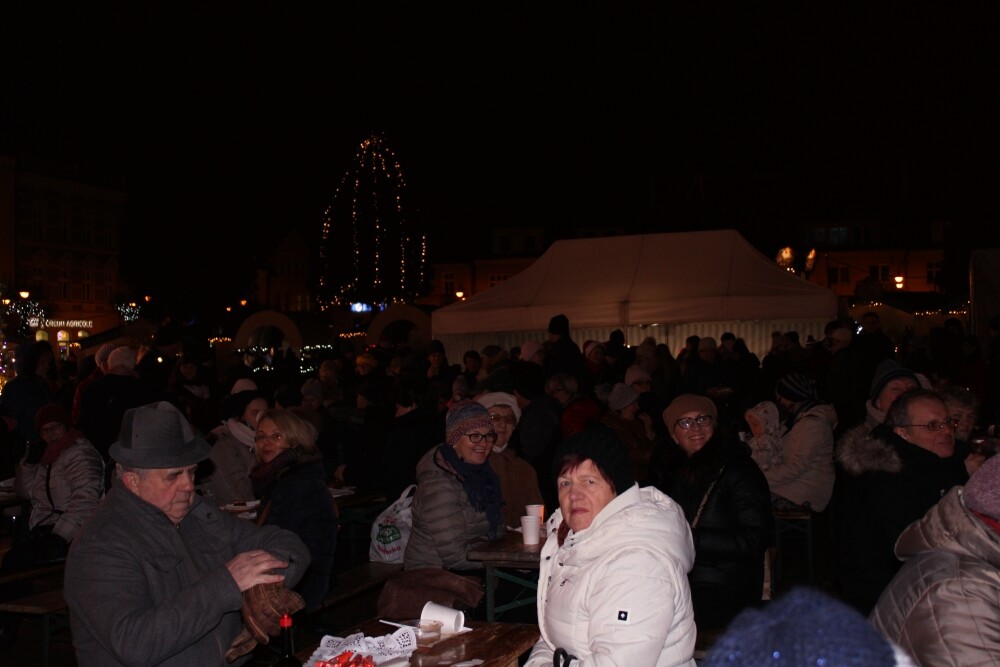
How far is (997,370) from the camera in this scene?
1034 cm

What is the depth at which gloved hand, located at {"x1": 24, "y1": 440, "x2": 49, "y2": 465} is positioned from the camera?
7.38 meters

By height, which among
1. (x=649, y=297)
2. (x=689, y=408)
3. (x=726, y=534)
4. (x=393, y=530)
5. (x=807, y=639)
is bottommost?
(x=393, y=530)

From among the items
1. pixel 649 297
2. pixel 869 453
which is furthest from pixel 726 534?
pixel 649 297

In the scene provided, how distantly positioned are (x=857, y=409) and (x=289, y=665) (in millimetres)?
8724

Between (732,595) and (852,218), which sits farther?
(852,218)

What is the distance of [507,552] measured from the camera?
18.4 ft

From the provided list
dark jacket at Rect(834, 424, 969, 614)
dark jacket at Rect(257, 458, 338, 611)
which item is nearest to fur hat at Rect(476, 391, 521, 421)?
dark jacket at Rect(257, 458, 338, 611)

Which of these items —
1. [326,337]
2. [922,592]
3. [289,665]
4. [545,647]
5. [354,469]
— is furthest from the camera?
[326,337]

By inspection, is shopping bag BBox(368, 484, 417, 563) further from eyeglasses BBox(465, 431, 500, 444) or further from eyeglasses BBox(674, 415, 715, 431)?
eyeglasses BBox(674, 415, 715, 431)

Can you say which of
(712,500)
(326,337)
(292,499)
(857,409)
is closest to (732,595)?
(712,500)

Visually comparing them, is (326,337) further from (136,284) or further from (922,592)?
(922,592)

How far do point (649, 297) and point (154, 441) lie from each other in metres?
13.0

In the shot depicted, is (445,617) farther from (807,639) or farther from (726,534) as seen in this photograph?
(807,639)

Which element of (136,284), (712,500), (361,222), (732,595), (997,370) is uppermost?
(361,222)
